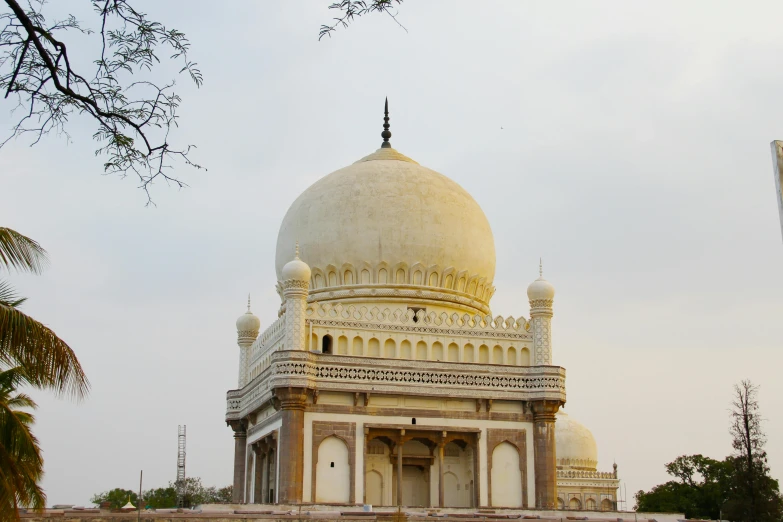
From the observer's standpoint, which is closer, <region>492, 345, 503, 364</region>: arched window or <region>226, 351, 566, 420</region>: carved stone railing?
<region>226, 351, 566, 420</region>: carved stone railing

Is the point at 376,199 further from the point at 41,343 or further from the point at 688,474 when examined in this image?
the point at 688,474

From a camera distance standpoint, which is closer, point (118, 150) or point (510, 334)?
point (118, 150)

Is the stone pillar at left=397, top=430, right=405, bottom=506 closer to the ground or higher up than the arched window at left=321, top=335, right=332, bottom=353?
closer to the ground

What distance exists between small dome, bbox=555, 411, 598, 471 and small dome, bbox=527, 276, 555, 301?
20.3 m

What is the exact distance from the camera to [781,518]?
36.1 meters

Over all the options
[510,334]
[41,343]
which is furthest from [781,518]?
[41,343]

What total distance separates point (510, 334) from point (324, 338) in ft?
17.7

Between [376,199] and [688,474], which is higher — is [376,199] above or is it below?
above

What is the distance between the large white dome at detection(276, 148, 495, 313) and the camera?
32812 mm

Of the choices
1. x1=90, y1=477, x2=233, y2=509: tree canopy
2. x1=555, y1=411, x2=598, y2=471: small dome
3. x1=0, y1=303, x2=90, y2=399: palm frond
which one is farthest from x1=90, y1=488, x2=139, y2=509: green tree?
x1=0, y1=303, x2=90, y2=399: palm frond

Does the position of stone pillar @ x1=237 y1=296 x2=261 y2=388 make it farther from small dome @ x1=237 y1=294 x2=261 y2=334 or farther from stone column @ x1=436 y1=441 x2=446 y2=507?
stone column @ x1=436 y1=441 x2=446 y2=507

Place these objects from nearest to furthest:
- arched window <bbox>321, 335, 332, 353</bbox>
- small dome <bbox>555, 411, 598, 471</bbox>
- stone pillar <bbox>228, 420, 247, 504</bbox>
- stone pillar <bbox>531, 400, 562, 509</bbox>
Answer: stone pillar <bbox>531, 400, 562, 509</bbox>, arched window <bbox>321, 335, 332, 353</bbox>, stone pillar <bbox>228, 420, 247, 504</bbox>, small dome <bbox>555, 411, 598, 471</bbox>

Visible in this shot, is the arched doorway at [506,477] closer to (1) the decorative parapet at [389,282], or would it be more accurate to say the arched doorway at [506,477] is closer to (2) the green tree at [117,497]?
(1) the decorative parapet at [389,282]

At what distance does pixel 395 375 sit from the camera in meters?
29.7
